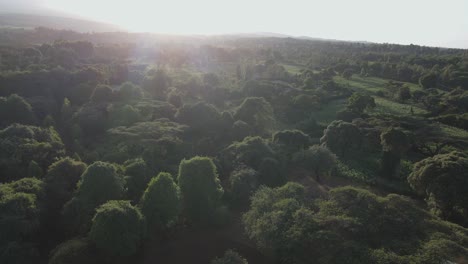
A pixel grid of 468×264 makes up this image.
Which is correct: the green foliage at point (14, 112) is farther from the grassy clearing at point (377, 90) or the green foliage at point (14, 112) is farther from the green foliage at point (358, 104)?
the grassy clearing at point (377, 90)

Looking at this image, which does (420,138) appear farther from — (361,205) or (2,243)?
(2,243)

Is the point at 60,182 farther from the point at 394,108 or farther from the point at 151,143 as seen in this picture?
the point at 394,108

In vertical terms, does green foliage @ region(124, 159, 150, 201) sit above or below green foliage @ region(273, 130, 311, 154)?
below

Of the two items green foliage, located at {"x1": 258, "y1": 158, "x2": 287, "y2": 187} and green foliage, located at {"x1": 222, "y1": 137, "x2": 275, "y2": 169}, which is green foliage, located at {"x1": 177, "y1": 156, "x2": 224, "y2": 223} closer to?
green foliage, located at {"x1": 258, "y1": 158, "x2": 287, "y2": 187}

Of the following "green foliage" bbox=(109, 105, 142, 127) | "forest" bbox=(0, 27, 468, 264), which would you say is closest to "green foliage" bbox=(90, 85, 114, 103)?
"forest" bbox=(0, 27, 468, 264)

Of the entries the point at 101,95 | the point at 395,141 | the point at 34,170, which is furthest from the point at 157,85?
the point at 395,141
